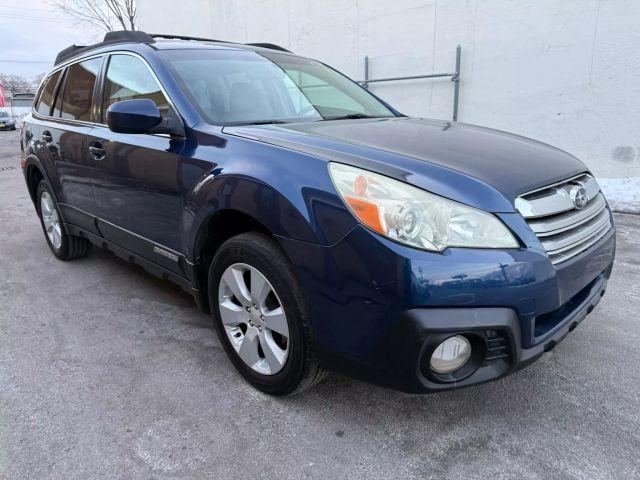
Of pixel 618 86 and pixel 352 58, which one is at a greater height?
pixel 352 58

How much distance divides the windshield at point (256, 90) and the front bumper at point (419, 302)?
3.39ft

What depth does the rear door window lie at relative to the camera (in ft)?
11.5

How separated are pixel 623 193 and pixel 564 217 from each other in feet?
16.5

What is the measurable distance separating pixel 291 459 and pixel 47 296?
2.63 m

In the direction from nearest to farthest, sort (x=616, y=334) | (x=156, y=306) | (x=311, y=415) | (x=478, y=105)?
(x=311, y=415) → (x=616, y=334) → (x=156, y=306) → (x=478, y=105)

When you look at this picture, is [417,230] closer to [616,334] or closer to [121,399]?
[121,399]

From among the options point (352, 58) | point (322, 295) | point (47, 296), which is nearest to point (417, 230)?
point (322, 295)

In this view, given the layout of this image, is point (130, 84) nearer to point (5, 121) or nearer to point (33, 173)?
point (33, 173)

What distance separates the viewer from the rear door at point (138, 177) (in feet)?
8.48

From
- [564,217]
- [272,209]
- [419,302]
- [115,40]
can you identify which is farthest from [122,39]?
[564,217]

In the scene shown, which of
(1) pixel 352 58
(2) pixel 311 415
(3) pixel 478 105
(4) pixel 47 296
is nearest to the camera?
(2) pixel 311 415

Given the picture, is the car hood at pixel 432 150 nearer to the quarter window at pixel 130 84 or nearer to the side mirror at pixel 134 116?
the side mirror at pixel 134 116

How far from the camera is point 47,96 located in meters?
4.41

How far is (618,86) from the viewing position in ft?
20.2
